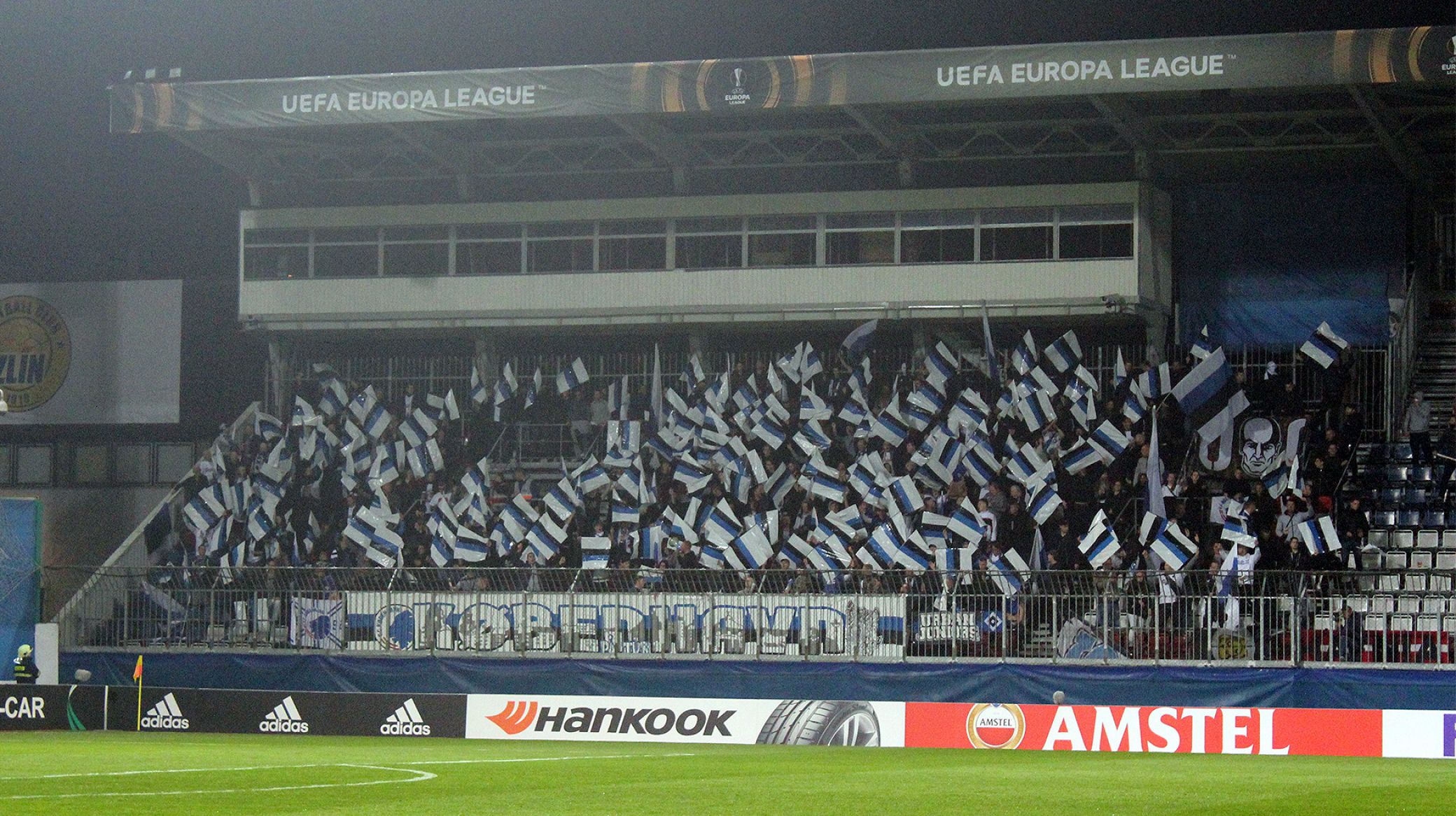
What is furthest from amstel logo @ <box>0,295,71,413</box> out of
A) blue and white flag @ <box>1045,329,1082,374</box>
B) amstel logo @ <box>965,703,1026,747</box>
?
amstel logo @ <box>965,703,1026,747</box>

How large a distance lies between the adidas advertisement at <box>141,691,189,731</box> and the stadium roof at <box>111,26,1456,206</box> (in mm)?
13621

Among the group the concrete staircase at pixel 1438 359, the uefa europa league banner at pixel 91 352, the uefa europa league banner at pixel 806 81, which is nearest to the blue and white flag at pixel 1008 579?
the concrete staircase at pixel 1438 359

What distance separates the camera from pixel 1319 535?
31.4 meters

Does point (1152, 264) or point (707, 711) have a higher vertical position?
point (1152, 264)

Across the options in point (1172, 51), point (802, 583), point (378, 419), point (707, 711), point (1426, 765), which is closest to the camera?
point (1426, 765)

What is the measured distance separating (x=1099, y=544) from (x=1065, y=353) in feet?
21.6

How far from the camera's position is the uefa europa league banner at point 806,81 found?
34500 millimetres

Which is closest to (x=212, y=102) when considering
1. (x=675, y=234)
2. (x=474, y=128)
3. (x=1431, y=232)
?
(x=474, y=128)

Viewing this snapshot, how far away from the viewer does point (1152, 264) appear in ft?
130

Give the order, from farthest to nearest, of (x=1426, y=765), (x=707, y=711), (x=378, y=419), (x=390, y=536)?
(x=378, y=419) < (x=390, y=536) < (x=707, y=711) < (x=1426, y=765)

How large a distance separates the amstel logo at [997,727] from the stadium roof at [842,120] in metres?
12.6

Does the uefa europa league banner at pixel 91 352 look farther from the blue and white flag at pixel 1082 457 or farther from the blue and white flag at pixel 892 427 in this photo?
the blue and white flag at pixel 1082 457

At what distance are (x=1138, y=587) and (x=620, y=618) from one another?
832 centimetres

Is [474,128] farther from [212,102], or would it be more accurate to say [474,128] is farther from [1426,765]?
[1426,765]
